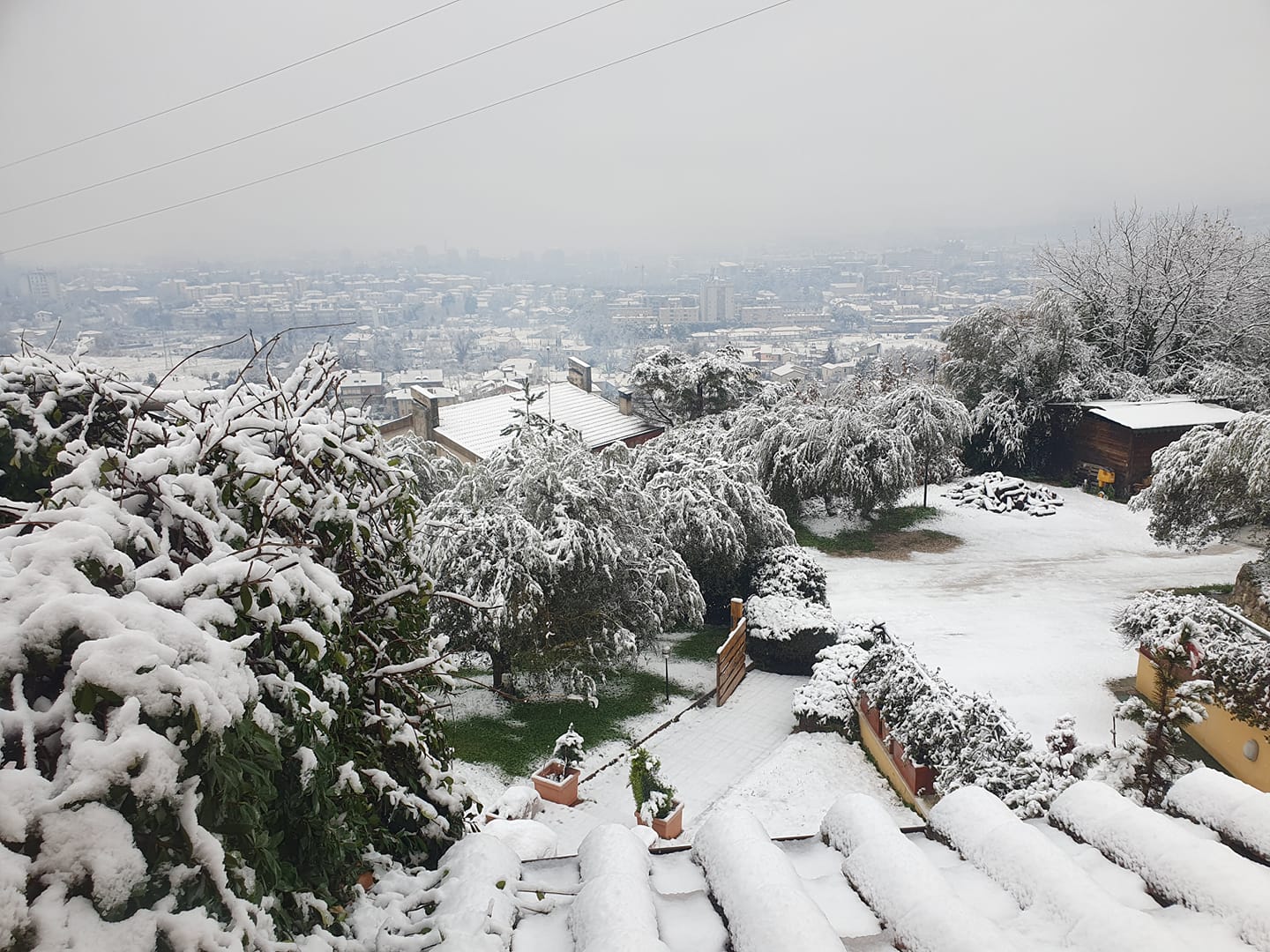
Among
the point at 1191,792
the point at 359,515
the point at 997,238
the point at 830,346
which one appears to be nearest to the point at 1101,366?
the point at 1191,792

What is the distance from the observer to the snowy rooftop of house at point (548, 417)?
57.2 feet

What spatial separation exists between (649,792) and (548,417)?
1172 centimetres

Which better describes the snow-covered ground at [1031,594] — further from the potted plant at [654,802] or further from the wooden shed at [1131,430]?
the potted plant at [654,802]

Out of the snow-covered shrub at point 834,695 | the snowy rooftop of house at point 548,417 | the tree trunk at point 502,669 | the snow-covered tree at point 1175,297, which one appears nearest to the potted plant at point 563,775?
the tree trunk at point 502,669

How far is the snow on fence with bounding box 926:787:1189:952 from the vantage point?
145 centimetres

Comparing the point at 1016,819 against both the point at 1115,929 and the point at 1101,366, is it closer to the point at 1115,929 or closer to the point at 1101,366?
the point at 1115,929

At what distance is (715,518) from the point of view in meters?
10.8

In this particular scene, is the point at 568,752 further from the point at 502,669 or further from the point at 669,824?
the point at 502,669

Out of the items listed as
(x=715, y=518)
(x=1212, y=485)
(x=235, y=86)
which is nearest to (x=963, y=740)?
(x=715, y=518)

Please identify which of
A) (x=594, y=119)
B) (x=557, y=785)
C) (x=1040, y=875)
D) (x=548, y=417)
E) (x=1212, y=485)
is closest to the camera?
(x=1040, y=875)

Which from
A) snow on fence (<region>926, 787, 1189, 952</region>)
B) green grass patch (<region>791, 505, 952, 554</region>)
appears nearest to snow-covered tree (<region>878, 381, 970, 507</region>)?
green grass patch (<region>791, 505, 952, 554</region>)

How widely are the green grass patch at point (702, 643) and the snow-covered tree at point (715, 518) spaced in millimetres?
295

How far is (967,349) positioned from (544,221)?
11189 centimetres

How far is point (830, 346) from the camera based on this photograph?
46.3 meters
